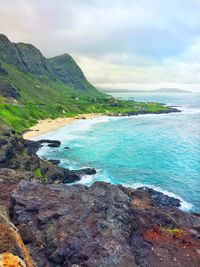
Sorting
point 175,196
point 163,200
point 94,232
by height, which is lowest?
point 175,196

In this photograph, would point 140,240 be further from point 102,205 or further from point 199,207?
point 199,207

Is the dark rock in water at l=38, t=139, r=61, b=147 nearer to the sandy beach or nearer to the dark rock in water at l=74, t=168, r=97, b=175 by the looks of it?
the sandy beach

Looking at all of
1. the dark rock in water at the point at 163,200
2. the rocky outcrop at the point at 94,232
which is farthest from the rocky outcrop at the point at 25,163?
the rocky outcrop at the point at 94,232

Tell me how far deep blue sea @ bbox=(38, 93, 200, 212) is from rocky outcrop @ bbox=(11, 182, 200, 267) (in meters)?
23.6

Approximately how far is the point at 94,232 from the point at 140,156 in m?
67.0

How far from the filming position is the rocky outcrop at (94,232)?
28703mm

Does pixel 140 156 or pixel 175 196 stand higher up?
pixel 175 196

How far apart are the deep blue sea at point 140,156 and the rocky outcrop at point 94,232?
77.5ft

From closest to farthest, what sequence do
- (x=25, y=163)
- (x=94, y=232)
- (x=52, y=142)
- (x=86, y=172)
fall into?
(x=94, y=232) < (x=25, y=163) < (x=86, y=172) < (x=52, y=142)

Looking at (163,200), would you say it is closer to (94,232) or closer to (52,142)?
(94,232)

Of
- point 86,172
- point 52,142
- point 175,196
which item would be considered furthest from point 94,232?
point 52,142

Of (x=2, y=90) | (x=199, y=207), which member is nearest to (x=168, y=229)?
(x=199, y=207)

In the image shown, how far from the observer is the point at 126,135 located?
455ft

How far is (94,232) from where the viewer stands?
31.0 m
